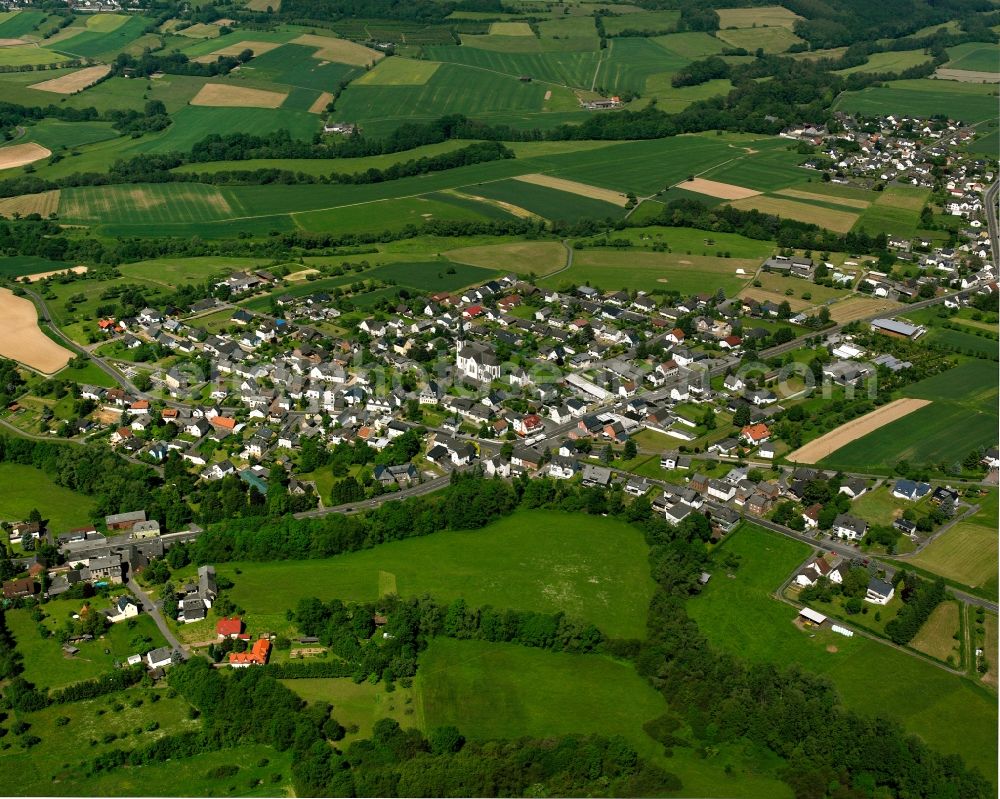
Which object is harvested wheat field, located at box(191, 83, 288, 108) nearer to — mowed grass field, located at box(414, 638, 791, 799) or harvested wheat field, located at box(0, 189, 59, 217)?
harvested wheat field, located at box(0, 189, 59, 217)

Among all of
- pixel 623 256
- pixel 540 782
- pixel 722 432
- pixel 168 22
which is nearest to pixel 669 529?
pixel 722 432

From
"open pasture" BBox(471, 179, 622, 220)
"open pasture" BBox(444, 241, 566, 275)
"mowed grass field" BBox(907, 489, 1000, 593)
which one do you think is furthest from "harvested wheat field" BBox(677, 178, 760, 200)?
"mowed grass field" BBox(907, 489, 1000, 593)

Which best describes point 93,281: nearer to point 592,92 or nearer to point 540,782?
point 540,782

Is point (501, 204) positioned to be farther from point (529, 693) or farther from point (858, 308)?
point (529, 693)

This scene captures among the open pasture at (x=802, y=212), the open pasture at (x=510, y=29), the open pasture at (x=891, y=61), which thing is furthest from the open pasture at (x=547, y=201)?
the open pasture at (x=891, y=61)

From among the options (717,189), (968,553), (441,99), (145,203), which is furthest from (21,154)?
(968,553)
